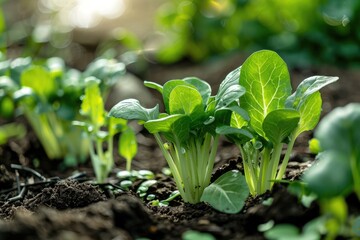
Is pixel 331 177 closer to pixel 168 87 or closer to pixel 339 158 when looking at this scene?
pixel 339 158

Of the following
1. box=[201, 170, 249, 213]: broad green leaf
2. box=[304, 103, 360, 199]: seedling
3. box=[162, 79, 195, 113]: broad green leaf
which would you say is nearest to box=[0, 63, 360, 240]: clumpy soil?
box=[201, 170, 249, 213]: broad green leaf

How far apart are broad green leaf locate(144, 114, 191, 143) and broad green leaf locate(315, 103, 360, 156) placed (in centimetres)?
57

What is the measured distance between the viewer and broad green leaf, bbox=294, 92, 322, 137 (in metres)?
2.05

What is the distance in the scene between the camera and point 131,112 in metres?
2.05

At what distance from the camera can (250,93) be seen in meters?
2.11

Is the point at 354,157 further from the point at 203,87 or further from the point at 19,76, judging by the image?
the point at 19,76

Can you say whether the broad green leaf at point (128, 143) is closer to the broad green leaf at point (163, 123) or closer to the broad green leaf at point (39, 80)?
the broad green leaf at point (39, 80)

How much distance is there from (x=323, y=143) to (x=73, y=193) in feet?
3.43

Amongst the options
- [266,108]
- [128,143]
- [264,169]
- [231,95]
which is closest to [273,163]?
[264,169]

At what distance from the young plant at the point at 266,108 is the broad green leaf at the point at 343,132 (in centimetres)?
44

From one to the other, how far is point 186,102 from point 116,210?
19.0 inches

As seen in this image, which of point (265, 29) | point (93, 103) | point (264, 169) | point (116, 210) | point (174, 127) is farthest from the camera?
point (265, 29)

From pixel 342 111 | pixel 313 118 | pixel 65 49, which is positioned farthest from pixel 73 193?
pixel 65 49

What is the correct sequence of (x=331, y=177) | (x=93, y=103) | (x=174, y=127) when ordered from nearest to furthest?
(x=331, y=177)
(x=174, y=127)
(x=93, y=103)
